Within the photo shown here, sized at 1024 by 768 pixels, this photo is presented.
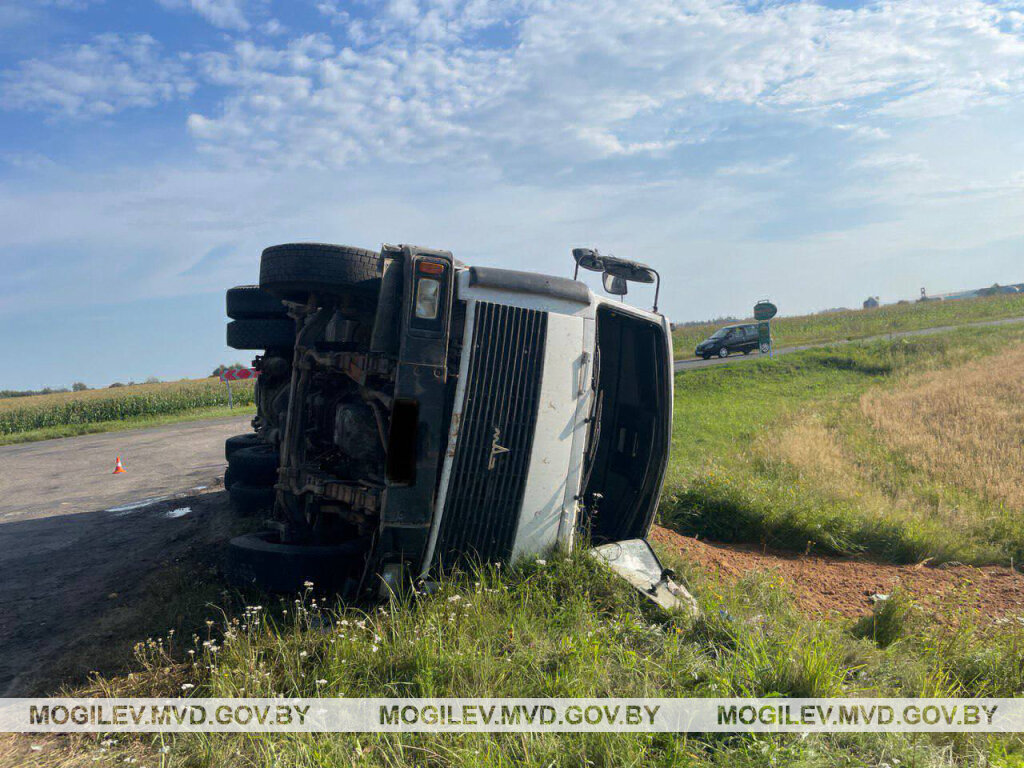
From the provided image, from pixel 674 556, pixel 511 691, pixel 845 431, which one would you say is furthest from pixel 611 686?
pixel 845 431

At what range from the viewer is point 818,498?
25.4 feet

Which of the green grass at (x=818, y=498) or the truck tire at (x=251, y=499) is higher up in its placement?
the green grass at (x=818, y=498)

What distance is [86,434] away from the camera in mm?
19625

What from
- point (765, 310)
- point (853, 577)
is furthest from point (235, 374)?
point (853, 577)

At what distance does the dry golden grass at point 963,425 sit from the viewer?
886 centimetres

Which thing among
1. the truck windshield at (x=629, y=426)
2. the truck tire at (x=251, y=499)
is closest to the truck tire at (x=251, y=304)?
the truck tire at (x=251, y=499)

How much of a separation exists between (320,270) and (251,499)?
11.0 feet

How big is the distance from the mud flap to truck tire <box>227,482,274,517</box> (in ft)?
12.2

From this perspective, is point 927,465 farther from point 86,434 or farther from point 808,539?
point 86,434

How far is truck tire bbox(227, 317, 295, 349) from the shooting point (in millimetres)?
6496

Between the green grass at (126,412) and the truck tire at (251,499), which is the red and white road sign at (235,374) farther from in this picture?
the truck tire at (251,499)

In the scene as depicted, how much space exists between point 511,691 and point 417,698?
17.1 inches

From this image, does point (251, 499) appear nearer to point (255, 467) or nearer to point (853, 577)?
point (255, 467)

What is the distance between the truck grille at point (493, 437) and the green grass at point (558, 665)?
235 millimetres
